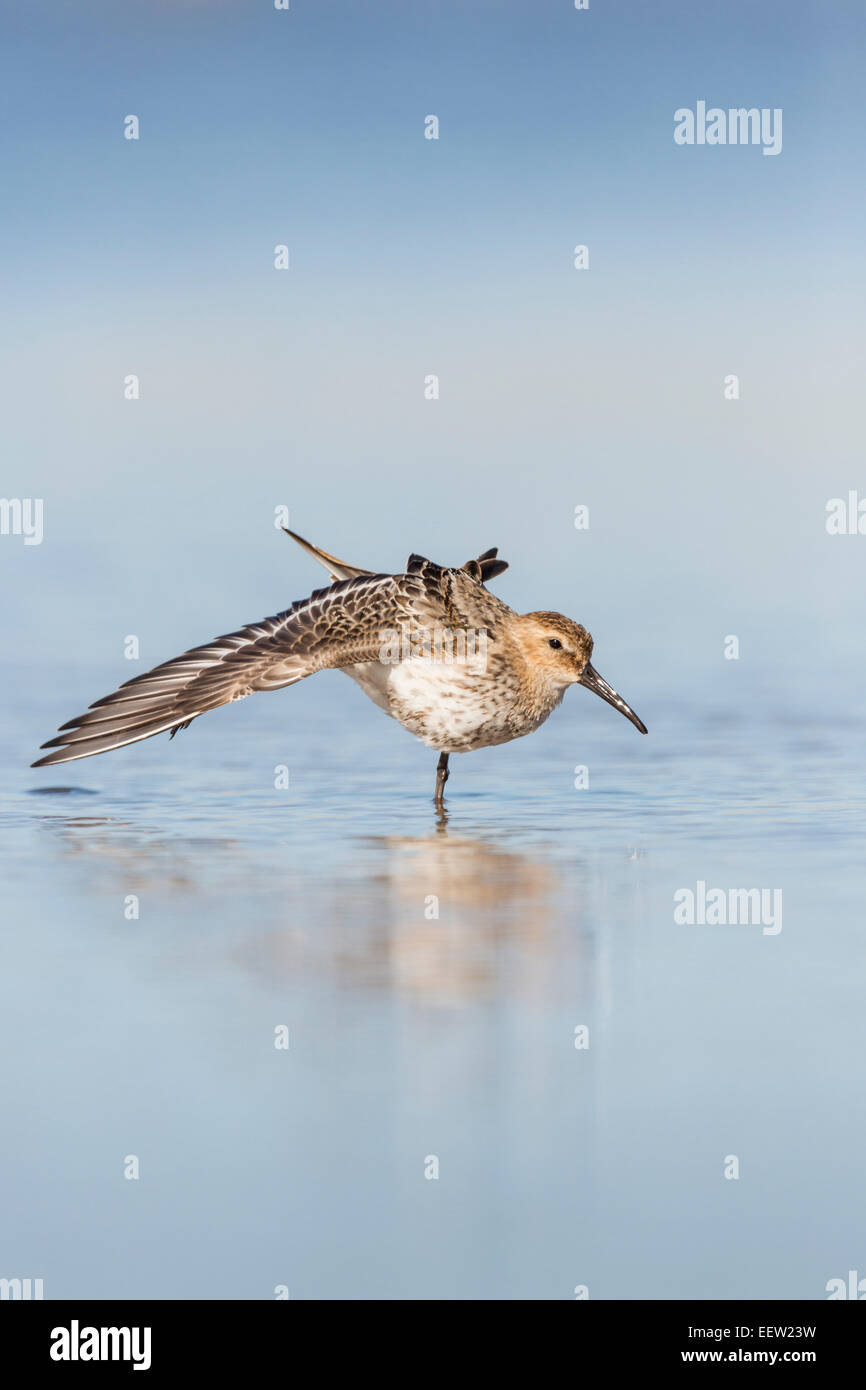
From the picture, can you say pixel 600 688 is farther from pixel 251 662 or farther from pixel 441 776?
pixel 251 662

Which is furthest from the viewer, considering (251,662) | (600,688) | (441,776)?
(600,688)

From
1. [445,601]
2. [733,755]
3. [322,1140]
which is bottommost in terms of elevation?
[322,1140]

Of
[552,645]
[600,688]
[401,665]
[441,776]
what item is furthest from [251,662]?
[600,688]

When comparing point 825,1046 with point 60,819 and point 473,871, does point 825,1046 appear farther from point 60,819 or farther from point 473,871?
point 60,819

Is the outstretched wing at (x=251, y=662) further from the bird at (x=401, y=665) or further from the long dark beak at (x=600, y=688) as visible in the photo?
the long dark beak at (x=600, y=688)

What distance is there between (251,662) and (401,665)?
0.90 m

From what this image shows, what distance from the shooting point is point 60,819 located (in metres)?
10.8

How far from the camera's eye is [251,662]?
11039 millimetres

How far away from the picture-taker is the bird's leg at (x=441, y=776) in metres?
11.6

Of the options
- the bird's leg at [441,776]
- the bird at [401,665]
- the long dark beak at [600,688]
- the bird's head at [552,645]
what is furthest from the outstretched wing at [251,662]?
the long dark beak at [600,688]

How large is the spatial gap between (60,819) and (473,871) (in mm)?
2732

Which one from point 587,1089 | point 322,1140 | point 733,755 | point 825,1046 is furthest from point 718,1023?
point 733,755

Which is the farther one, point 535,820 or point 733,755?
point 733,755

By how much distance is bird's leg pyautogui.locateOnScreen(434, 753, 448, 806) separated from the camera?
11586mm
